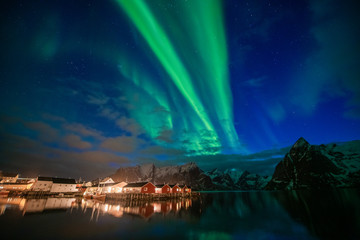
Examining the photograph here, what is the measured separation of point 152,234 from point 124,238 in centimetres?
330

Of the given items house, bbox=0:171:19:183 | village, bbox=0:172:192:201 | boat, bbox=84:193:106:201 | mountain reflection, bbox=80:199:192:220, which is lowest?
mountain reflection, bbox=80:199:192:220

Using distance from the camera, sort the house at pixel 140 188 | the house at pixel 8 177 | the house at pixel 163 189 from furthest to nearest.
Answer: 1. the house at pixel 8 177
2. the house at pixel 163 189
3. the house at pixel 140 188

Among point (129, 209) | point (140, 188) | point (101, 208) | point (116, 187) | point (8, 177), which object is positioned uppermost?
point (8, 177)

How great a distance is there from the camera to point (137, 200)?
6375 cm

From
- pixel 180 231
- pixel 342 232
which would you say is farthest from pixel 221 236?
pixel 342 232

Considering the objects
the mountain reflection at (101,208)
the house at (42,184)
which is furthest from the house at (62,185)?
the mountain reflection at (101,208)

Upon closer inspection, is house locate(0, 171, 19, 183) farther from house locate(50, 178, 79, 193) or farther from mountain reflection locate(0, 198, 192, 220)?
mountain reflection locate(0, 198, 192, 220)

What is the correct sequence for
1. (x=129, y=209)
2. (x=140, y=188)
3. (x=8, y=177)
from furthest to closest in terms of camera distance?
(x=8, y=177)
(x=140, y=188)
(x=129, y=209)

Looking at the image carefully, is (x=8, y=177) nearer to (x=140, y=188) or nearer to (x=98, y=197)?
(x=98, y=197)

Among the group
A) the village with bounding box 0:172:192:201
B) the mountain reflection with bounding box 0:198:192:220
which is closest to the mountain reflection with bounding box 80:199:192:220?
the mountain reflection with bounding box 0:198:192:220

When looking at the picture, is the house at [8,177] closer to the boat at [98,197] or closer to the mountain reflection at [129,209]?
the boat at [98,197]

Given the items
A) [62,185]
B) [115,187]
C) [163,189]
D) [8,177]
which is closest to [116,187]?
[115,187]

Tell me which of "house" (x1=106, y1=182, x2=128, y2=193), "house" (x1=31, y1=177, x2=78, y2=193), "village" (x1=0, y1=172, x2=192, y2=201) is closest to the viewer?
"village" (x1=0, y1=172, x2=192, y2=201)

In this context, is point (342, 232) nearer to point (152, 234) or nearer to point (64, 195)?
point (152, 234)
